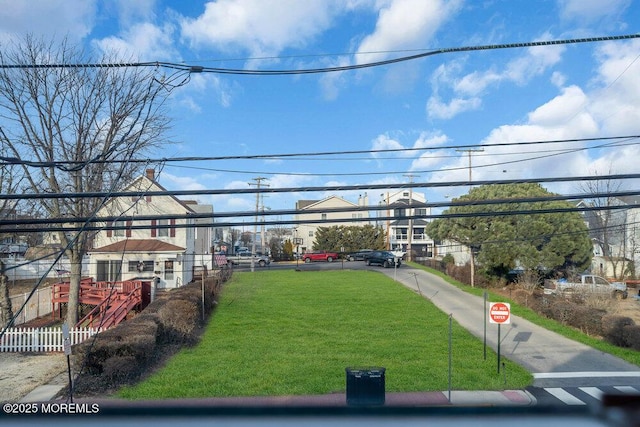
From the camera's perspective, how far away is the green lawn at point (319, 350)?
13.0 m

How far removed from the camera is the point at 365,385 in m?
11.1

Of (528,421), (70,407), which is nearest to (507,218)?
(70,407)

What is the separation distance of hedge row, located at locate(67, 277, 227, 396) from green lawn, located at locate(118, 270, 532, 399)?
19.4 inches

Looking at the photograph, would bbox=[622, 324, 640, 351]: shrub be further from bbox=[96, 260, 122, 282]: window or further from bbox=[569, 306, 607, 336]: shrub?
bbox=[96, 260, 122, 282]: window

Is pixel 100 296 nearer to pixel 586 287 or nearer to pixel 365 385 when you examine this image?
pixel 365 385

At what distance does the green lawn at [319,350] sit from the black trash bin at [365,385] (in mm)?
1469

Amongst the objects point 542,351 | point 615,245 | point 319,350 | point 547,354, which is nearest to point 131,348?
point 319,350

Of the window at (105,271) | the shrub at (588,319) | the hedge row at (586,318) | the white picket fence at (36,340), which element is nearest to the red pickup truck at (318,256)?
the window at (105,271)

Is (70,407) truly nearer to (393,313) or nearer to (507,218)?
(393,313)

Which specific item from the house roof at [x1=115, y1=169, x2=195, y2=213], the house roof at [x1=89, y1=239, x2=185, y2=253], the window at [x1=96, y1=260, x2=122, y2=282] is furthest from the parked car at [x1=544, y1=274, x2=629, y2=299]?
the window at [x1=96, y1=260, x2=122, y2=282]

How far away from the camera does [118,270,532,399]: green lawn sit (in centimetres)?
1298

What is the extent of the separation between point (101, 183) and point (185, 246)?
1630cm

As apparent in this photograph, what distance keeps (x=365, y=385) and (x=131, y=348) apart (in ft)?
20.0

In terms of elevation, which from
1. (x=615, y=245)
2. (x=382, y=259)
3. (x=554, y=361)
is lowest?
(x=554, y=361)
